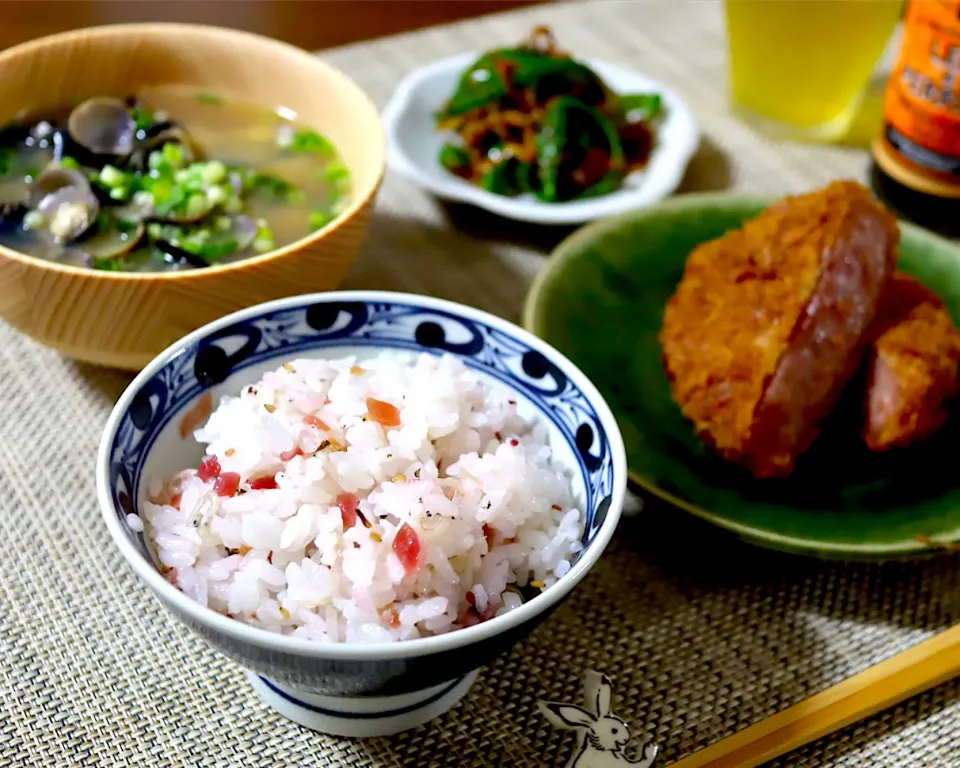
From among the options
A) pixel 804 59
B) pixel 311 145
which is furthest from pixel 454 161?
pixel 804 59

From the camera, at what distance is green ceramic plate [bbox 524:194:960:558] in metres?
1.45

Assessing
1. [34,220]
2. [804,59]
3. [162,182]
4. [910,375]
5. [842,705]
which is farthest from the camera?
[804,59]

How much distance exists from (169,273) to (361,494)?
20.5 inches

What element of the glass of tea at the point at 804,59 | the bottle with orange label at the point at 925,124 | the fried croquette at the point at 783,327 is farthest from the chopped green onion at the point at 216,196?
the bottle with orange label at the point at 925,124

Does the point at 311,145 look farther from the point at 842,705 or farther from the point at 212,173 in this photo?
the point at 842,705

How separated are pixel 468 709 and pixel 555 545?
293 millimetres

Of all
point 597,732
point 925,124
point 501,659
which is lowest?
point 501,659

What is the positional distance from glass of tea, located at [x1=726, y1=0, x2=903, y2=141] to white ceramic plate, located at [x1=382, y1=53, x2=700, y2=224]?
22 cm

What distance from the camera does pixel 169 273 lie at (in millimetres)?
1466

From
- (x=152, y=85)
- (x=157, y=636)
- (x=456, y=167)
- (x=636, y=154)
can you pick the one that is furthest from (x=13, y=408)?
(x=636, y=154)

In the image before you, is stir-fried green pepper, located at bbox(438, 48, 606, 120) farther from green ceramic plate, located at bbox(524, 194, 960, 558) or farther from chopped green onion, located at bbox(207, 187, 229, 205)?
chopped green onion, located at bbox(207, 187, 229, 205)

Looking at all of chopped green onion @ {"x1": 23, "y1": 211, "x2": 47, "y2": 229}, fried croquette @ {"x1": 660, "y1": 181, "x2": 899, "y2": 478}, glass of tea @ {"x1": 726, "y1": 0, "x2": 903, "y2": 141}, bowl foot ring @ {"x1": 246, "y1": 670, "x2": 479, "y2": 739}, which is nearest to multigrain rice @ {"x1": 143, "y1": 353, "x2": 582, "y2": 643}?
bowl foot ring @ {"x1": 246, "y1": 670, "x2": 479, "y2": 739}

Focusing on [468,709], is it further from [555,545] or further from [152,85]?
[152,85]

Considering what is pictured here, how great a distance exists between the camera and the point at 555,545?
121cm
